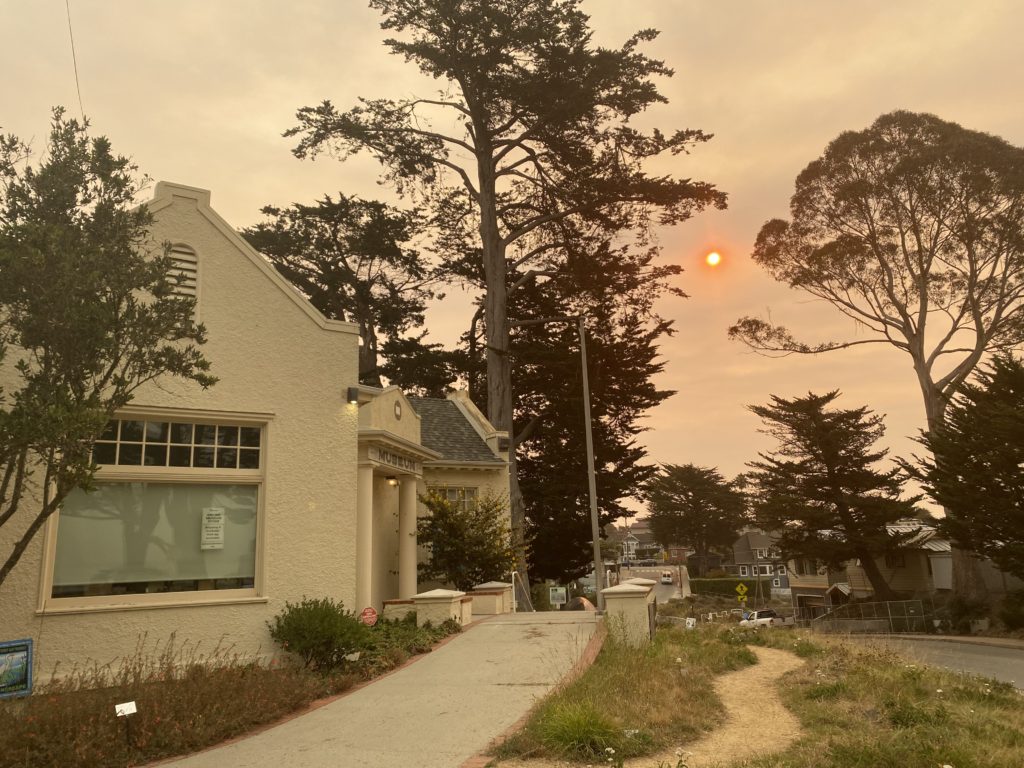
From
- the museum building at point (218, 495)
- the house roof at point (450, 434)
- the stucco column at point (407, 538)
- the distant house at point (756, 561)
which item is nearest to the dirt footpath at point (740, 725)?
the museum building at point (218, 495)

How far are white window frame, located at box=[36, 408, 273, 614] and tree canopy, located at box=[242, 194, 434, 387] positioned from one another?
2979cm

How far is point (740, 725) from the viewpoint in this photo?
8594mm

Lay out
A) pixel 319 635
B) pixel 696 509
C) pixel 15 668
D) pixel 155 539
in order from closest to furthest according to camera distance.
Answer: pixel 15 668
pixel 319 635
pixel 155 539
pixel 696 509

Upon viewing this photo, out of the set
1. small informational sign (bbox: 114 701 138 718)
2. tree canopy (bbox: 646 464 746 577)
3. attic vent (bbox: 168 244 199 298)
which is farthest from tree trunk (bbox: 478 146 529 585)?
tree canopy (bbox: 646 464 746 577)

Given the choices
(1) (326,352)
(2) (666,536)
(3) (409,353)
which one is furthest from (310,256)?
(2) (666,536)

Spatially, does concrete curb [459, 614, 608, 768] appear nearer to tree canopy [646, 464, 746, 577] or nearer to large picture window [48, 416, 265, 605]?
large picture window [48, 416, 265, 605]

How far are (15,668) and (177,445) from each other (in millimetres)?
4073

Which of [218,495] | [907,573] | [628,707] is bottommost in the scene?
[907,573]

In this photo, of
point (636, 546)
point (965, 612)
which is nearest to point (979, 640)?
point (965, 612)

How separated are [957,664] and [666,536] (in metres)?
71.5

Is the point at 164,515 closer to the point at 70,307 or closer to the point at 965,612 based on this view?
the point at 70,307

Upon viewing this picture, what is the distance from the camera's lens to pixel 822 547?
3956 centimetres

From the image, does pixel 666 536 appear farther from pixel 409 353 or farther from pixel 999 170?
pixel 999 170

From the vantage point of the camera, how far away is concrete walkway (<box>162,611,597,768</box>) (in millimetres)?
7480
